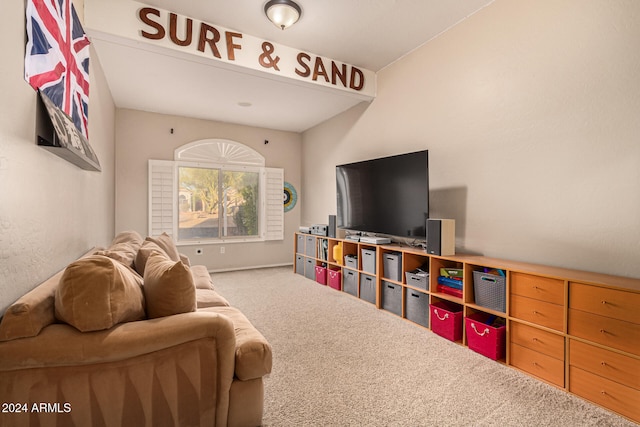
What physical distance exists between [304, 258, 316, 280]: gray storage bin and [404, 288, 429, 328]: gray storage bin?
6.30ft

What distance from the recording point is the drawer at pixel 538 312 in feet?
6.30

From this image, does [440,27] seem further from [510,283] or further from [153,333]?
[153,333]

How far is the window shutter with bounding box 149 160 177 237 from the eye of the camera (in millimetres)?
4945

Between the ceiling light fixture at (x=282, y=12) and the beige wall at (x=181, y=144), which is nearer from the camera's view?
the ceiling light fixture at (x=282, y=12)

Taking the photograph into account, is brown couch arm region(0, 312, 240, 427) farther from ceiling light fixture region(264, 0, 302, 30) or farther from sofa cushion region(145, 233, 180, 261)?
ceiling light fixture region(264, 0, 302, 30)

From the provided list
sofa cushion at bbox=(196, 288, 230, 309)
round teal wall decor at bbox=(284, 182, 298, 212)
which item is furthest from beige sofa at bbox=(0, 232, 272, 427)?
round teal wall decor at bbox=(284, 182, 298, 212)

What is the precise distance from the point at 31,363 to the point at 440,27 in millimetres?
3754

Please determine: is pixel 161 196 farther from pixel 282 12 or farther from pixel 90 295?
pixel 90 295

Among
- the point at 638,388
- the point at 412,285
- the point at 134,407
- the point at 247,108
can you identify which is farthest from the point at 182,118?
the point at 638,388

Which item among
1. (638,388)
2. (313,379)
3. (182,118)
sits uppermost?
(182,118)

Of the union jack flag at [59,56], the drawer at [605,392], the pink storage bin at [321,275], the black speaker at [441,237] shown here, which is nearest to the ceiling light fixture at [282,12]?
the union jack flag at [59,56]

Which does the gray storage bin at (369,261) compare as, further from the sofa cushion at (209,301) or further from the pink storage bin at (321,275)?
the sofa cushion at (209,301)

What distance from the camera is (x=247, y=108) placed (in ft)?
15.7

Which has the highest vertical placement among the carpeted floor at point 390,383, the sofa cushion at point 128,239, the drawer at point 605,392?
the sofa cushion at point 128,239
